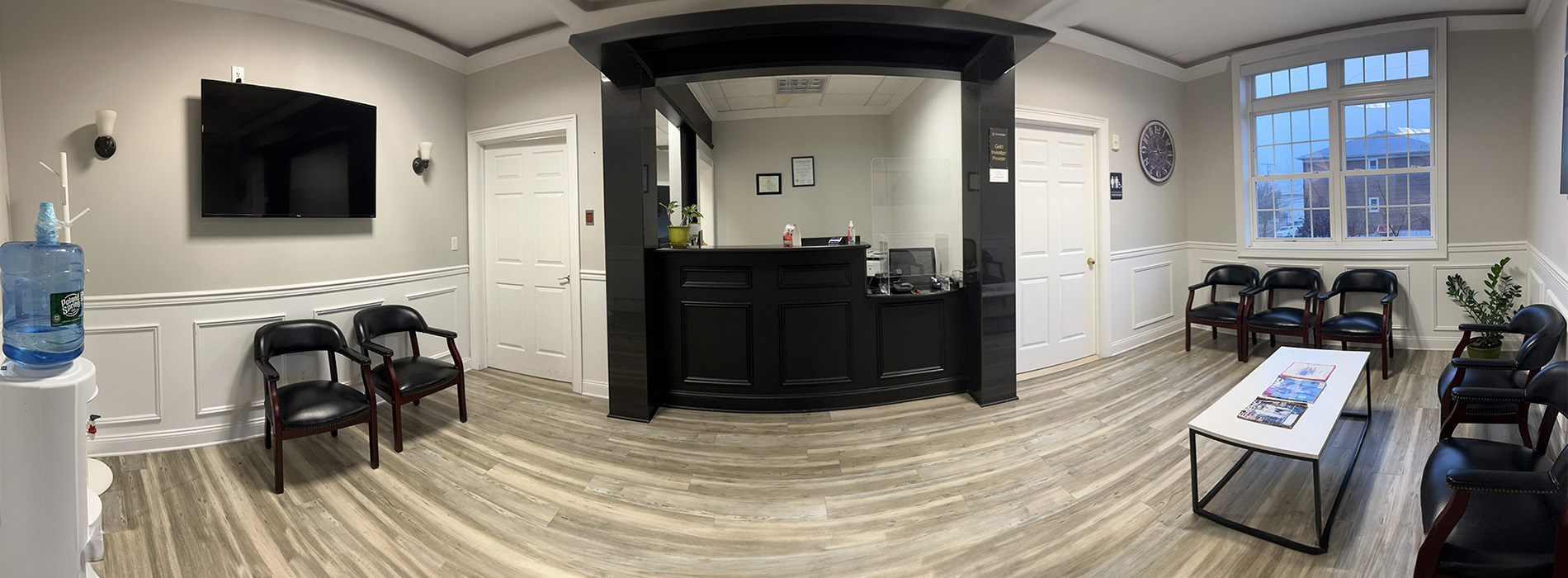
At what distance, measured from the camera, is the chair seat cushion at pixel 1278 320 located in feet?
14.0

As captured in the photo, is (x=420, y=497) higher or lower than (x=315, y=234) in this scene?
lower

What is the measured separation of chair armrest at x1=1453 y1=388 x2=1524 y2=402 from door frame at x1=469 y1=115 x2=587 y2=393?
4.35 m

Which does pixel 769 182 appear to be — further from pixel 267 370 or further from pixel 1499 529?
pixel 1499 529

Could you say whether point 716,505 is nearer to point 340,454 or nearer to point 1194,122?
point 340,454

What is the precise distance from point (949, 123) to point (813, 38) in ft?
5.27

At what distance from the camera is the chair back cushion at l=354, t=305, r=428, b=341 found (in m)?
3.44

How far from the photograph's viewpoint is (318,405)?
2682mm

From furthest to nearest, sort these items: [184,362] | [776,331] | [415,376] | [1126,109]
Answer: [1126,109], [776,331], [415,376], [184,362]

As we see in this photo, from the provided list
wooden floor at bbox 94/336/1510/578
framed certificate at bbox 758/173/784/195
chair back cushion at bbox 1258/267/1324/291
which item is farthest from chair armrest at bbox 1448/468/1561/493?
framed certificate at bbox 758/173/784/195

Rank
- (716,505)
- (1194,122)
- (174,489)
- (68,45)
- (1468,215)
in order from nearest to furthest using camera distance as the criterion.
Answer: (716,505), (174,489), (68,45), (1468,215), (1194,122)

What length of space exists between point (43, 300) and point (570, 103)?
2.78 meters

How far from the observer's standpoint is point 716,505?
2.39m

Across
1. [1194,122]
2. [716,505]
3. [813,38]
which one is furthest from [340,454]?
[1194,122]

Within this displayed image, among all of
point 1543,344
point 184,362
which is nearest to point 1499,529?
point 1543,344
